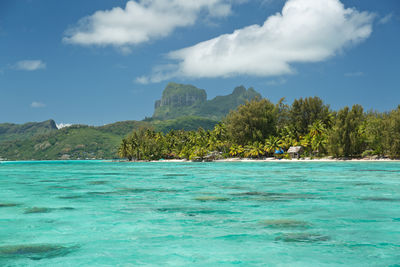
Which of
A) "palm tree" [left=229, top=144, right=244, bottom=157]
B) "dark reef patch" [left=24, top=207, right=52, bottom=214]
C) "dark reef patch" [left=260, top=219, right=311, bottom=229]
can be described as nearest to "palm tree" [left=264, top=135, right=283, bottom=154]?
"palm tree" [left=229, top=144, right=244, bottom=157]

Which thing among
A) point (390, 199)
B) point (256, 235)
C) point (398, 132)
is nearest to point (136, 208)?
point (256, 235)

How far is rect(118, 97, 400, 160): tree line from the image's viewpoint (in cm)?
7306

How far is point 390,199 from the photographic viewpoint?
15.6m

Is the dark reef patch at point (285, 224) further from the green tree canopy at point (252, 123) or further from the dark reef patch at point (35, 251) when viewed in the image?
the green tree canopy at point (252, 123)

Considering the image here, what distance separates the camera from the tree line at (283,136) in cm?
7306

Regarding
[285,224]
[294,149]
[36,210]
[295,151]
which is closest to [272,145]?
[294,149]

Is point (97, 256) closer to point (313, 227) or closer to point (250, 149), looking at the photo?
point (313, 227)

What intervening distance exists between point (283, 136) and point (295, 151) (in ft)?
32.8

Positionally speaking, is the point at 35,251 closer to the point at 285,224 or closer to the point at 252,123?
the point at 285,224

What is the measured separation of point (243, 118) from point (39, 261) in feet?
322

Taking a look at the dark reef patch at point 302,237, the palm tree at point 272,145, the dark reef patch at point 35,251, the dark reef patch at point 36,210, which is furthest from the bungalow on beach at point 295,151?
the dark reef patch at point 35,251

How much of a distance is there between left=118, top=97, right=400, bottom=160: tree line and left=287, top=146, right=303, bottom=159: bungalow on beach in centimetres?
152

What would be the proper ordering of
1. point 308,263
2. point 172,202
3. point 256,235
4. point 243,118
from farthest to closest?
point 243,118 < point 172,202 < point 256,235 < point 308,263

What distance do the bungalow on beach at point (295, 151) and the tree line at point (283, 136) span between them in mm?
1521
